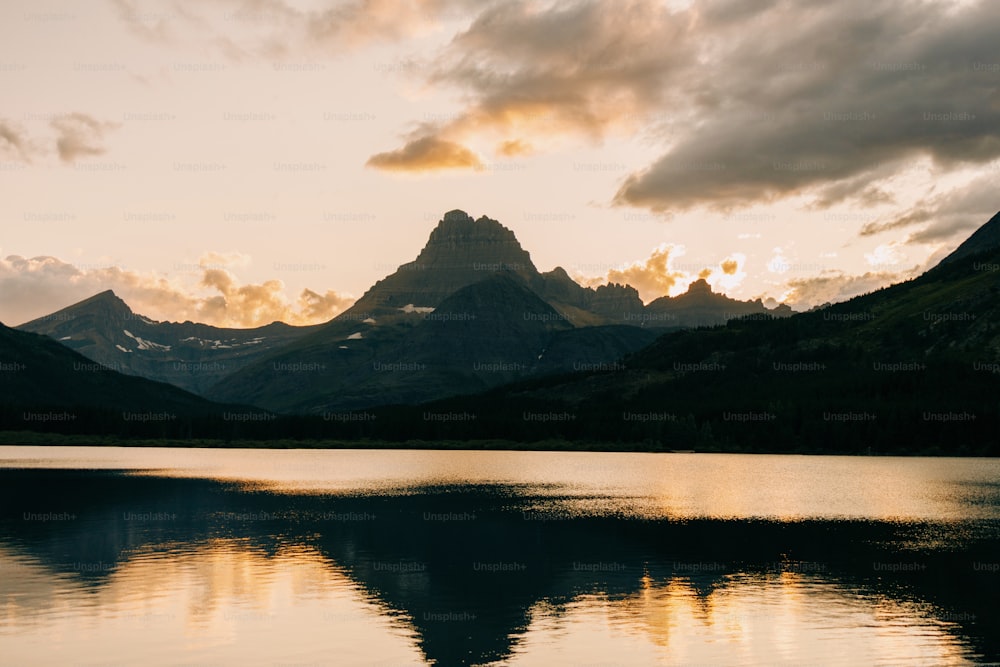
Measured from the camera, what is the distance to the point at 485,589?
2532 inches

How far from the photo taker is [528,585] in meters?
66.1

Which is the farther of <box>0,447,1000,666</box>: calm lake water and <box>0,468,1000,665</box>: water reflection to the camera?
<box>0,447,1000,666</box>: calm lake water

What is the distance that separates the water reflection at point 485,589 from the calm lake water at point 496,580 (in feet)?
0.79

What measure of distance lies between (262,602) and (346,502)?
228 ft

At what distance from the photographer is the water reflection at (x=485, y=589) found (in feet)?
156

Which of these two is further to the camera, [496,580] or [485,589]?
[496,580]

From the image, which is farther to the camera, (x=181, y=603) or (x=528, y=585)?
(x=528, y=585)

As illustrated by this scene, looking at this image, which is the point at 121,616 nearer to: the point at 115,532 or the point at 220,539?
the point at 220,539

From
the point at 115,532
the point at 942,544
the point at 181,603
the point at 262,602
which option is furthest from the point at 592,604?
the point at 115,532

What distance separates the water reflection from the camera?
47.5 metres

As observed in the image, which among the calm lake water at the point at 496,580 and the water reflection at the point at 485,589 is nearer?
the water reflection at the point at 485,589

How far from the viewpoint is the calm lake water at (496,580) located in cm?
4772

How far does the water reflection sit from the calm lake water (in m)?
0.24

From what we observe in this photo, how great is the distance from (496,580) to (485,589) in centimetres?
390
